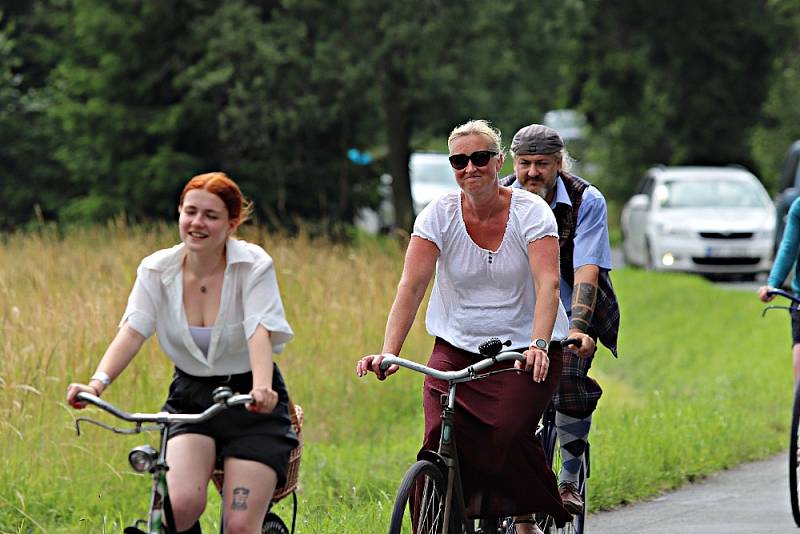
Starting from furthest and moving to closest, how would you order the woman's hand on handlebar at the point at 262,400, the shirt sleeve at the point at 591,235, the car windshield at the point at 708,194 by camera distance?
the car windshield at the point at 708,194 < the shirt sleeve at the point at 591,235 < the woman's hand on handlebar at the point at 262,400

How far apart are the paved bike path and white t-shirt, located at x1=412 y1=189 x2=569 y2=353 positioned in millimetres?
2486

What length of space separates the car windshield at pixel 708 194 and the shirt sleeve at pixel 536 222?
18587 mm

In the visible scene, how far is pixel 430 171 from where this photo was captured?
3219 cm

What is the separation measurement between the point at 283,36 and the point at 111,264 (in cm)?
1075

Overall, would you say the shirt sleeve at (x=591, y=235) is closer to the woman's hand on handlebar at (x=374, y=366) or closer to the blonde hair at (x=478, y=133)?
the blonde hair at (x=478, y=133)

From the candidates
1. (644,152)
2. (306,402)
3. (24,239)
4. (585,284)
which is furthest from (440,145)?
(585,284)

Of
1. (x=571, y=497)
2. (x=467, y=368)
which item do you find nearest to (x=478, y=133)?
(x=467, y=368)

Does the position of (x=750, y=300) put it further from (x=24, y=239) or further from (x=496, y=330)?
(x=496, y=330)

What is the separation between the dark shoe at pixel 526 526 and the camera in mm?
6512

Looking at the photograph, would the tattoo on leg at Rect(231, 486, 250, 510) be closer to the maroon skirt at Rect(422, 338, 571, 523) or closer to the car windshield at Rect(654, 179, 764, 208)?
the maroon skirt at Rect(422, 338, 571, 523)

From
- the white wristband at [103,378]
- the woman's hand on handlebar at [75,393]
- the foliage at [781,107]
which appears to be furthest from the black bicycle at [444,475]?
the foliage at [781,107]

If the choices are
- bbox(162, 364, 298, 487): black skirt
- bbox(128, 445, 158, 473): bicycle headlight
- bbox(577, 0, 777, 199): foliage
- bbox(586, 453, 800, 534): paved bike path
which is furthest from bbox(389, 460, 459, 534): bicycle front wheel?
bbox(577, 0, 777, 199): foliage

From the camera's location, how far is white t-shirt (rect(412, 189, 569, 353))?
6070 millimetres

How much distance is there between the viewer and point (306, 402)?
1237 centimetres
